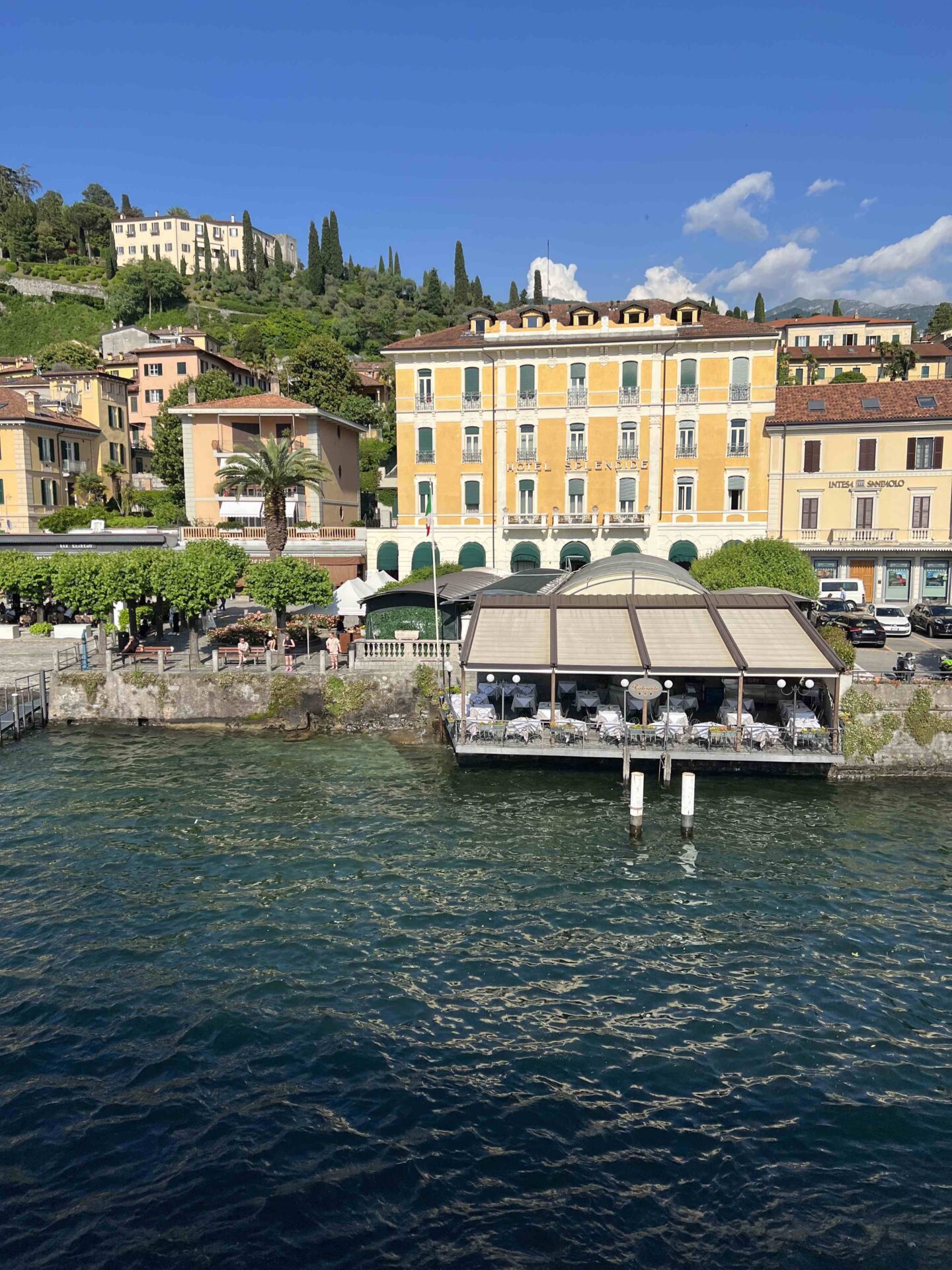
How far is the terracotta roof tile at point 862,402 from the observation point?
4769cm

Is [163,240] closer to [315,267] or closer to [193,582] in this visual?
[315,267]

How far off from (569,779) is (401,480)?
28679 millimetres

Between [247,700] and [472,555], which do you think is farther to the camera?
[472,555]

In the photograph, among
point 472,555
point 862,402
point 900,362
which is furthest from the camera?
point 900,362

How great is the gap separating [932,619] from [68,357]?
8371cm

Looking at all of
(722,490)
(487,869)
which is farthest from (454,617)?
(722,490)

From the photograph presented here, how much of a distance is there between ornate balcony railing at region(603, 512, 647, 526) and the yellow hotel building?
0.07 m

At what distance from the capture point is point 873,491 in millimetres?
48281

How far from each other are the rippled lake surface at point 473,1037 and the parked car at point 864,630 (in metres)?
14.4

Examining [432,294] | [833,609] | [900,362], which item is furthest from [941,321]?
[833,609]

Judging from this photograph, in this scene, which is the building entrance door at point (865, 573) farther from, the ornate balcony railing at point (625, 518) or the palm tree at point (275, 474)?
the palm tree at point (275, 474)

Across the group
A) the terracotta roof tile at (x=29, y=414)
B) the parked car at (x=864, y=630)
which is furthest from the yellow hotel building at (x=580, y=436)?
the terracotta roof tile at (x=29, y=414)

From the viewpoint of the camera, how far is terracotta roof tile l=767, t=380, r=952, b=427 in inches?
1877

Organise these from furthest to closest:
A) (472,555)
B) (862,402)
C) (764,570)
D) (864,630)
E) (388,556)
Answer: (388,556), (472,555), (862,402), (864,630), (764,570)
